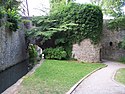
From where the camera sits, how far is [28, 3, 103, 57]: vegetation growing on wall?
70.8ft

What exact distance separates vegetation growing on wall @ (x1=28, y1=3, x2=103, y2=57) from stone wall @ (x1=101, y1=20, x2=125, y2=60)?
3.46m

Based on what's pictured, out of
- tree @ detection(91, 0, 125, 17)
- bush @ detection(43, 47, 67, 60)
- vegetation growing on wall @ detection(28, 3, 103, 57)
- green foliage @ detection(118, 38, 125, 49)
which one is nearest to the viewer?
bush @ detection(43, 47, 67, 60)

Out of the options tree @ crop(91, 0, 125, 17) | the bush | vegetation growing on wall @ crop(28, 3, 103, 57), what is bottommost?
the bush

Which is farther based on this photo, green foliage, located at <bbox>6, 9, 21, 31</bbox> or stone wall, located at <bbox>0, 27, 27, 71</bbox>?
green foliage, located at <bbox>6, 9, 21, 31</bbox>

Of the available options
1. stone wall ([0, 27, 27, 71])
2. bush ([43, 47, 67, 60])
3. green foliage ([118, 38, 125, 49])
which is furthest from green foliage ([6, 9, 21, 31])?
green foliage ([118, 38, 125, 49])

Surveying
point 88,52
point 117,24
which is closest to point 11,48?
point 88,52

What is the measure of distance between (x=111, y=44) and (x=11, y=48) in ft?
39.1

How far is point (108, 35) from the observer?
25.7 m

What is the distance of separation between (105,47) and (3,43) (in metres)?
13.2

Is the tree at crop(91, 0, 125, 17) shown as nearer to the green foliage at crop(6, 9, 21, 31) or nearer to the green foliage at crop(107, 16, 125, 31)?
the green foliage at crop(107, 16, 125, 31)

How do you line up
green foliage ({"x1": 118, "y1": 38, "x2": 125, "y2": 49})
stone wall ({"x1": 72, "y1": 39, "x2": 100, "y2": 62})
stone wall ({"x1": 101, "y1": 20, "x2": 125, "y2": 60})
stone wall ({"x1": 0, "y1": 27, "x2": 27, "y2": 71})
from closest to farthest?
stone wall ({"x1": 0, "y1": 27, "x2": 27, "y2": 71}) → stone wall ({"x1": 72, "y1": 39, "x2": 100, "y2": 62}) → green foliage ({"x1": 118, "y1": 38, "x2": 125, "y2": 49}) → stone wall ({"x1": 101, "y1": 20, "x2": 125, "y2": 60})

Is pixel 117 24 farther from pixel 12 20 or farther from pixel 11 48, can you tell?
pixel 12 20

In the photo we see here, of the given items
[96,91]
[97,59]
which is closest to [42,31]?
[97,59]

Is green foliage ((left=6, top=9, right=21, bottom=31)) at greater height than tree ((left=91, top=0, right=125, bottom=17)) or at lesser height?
lesser
